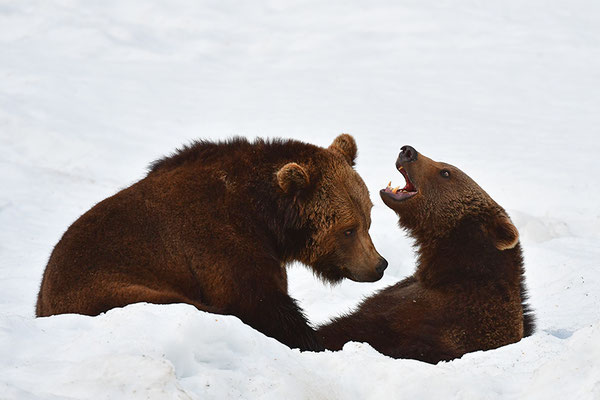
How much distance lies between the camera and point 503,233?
5309mm

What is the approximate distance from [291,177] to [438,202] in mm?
1526

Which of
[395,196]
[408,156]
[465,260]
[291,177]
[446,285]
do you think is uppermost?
[291,177]

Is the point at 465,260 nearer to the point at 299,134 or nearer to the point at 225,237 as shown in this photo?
the point at 225,237

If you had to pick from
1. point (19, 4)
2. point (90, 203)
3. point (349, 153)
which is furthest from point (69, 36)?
point (349, 153)

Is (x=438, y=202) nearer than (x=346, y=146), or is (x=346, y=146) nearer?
(x=346, y=146)

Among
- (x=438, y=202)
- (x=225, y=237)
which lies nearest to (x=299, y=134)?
(x=438, y=202)

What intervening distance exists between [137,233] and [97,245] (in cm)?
24

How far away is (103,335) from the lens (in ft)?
10.6

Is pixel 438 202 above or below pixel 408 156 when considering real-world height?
below

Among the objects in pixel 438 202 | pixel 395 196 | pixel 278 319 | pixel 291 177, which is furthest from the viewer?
pixel 395 196

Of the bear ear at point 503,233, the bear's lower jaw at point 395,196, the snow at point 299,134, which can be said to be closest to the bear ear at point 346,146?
the bear's lower jaw at point 395,196

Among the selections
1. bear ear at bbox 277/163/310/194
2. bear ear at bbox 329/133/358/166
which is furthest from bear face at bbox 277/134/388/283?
bear ear at bbox 329/133/358/166

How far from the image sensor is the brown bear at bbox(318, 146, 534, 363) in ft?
16.1

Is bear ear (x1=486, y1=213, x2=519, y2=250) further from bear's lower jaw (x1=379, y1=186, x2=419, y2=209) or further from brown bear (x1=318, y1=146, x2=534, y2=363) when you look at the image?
bear's lower jaw (x1=379, y1=186, x2=419, y2=209)
